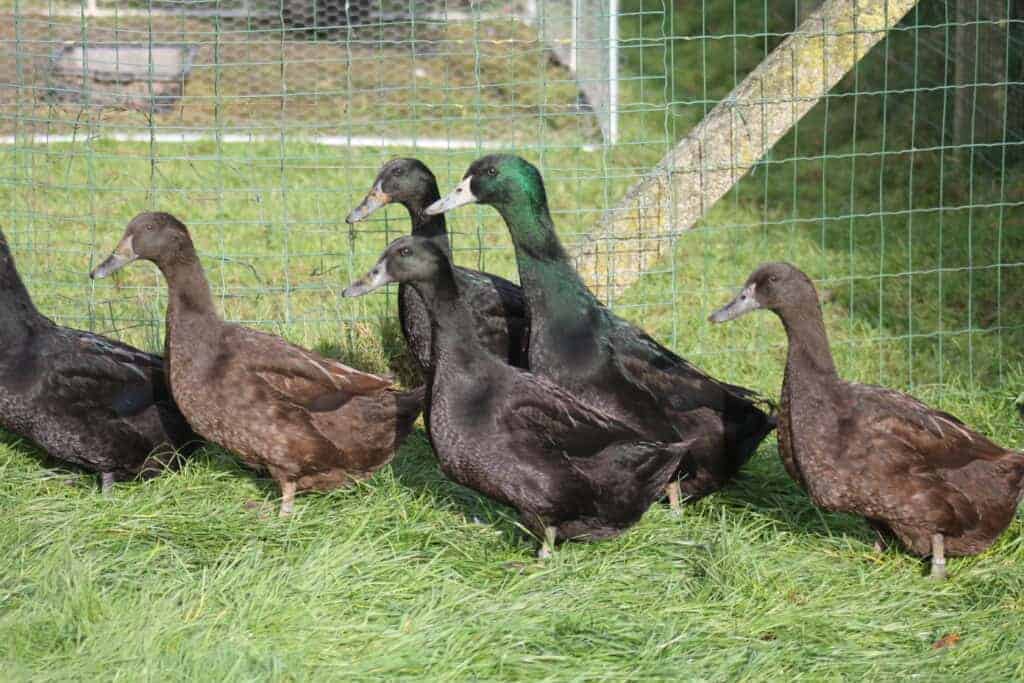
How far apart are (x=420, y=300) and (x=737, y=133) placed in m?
1.65

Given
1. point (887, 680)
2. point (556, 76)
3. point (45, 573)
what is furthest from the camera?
point (556, 76)

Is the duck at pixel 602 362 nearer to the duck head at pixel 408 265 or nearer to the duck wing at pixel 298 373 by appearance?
the duck head at pixel 408 265

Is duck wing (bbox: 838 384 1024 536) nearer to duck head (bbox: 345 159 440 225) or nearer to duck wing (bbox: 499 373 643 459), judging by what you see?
duck wing (bbox: 499 373 643 459)

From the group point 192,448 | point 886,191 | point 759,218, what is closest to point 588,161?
point 759,218

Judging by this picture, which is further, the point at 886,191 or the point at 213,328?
the point at 886,191

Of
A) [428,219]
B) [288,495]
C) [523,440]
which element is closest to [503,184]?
[428,219]

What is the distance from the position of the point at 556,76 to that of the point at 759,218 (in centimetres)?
412

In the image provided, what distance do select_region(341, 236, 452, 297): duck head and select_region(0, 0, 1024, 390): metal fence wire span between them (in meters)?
1.22

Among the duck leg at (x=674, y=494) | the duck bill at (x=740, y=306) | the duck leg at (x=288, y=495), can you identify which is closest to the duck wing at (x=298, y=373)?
the duck leg at (x=288, y=495)

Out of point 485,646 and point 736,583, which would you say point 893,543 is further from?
point 485,646

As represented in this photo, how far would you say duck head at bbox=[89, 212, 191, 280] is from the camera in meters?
5.57

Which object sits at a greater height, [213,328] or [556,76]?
[556,76]

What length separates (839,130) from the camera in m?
10.5

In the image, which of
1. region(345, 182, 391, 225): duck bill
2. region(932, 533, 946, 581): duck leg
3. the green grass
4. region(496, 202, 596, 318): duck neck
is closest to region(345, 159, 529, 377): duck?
region(345, 182, 391, 225): duck bill
